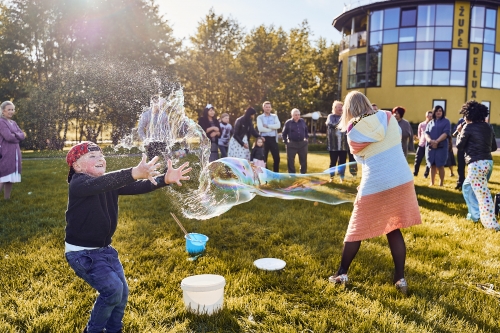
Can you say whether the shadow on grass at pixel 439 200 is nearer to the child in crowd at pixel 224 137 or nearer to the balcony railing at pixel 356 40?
the child in crowd at pixel 224 137

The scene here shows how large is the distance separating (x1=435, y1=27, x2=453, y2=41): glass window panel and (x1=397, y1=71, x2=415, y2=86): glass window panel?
11.2ft

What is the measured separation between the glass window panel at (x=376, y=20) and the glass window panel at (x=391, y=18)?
0.34 metres

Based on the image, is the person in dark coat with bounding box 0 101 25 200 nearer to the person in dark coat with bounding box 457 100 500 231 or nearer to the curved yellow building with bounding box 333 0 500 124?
the person in dark coat with bounding box 457 100 500 231

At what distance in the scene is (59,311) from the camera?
3596 millimetres

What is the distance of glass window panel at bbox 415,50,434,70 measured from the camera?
32.9 meters

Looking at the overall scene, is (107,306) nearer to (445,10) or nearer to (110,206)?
(110,206)

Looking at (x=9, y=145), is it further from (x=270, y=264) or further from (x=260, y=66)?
(x=260, y=66)

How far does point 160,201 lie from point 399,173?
221 inches

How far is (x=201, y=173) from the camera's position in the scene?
5062 mm

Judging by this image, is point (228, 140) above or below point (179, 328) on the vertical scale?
above

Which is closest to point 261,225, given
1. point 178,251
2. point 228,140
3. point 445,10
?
point 178,251

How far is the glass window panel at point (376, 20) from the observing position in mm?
34438

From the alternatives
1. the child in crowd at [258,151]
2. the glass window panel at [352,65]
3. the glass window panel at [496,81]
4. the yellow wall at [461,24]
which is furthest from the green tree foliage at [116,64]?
the glass window panel at [496,81]

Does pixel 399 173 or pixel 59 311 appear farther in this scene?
pixel 399 173
